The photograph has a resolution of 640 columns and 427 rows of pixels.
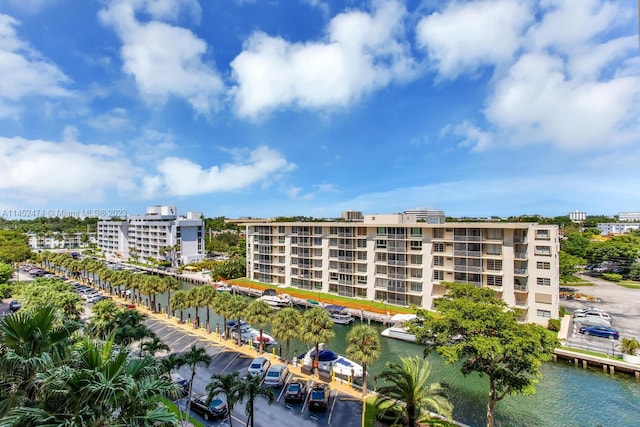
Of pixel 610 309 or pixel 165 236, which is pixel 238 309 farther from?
pixel 165 236

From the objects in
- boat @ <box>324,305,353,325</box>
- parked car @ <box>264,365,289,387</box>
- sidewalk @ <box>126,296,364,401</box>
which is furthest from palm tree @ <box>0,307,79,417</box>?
boat @ <box>324,305,353,325</box>

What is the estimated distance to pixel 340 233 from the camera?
56.1m

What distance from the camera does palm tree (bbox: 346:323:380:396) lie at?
22680 mm

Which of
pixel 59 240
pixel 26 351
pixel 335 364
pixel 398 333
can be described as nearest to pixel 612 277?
pixel 398 333

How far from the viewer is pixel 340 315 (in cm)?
4466

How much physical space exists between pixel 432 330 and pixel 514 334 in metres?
4.74

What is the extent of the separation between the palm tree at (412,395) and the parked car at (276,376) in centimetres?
819

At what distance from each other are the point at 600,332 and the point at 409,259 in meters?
22.8

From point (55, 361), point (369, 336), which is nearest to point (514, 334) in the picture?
point (369, 336)

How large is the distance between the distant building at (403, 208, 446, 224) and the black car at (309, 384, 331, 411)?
32412mm

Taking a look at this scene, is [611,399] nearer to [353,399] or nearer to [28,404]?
[353,399]

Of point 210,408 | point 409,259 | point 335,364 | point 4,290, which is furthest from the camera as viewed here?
point 409,259

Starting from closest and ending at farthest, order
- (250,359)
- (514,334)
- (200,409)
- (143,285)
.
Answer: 1. (514,334)
2. (200,409)
3. (250,359)
4. (143,285)

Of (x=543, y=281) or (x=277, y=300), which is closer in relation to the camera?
(x=543, y=281)
